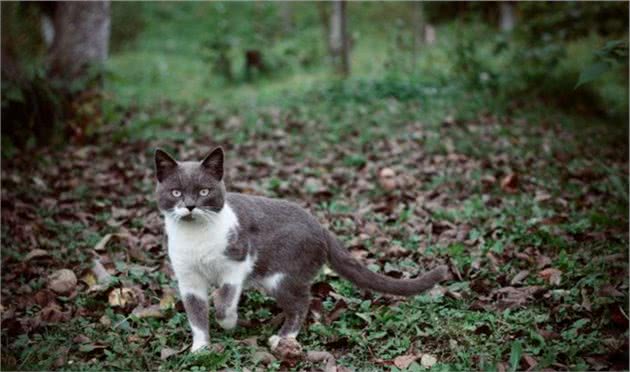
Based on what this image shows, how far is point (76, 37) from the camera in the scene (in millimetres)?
9555

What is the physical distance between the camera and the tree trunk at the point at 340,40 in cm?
1245

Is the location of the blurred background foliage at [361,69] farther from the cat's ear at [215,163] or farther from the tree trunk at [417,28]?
the cat's ear at [215,163]

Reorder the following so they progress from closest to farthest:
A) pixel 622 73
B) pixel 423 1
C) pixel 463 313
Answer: pixel 463 313 → pixel 622 73 → pixel 423 1

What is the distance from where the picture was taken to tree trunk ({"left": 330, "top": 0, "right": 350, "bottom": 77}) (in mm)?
12450

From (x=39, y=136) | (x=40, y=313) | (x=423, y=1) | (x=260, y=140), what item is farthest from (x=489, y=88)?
(x=40, y=313)

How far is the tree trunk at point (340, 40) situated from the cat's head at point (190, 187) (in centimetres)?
890

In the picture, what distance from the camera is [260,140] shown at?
8.87 m

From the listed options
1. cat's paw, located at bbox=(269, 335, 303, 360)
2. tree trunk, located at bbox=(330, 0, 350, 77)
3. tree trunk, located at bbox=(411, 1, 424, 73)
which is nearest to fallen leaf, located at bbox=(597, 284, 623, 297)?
cat's paw, located at bbox=(269, 335, 303, 360)

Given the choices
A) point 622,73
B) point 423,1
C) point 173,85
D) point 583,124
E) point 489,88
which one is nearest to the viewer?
point 583,124

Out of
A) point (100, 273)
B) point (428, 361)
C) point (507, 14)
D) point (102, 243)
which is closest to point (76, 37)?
point (102, 243)

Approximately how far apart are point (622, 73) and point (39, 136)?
8.43m

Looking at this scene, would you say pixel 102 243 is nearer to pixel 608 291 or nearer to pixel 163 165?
pixel 163 165

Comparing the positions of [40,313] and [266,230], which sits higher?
[266,230]

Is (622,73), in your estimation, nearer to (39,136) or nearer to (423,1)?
(423,1)
